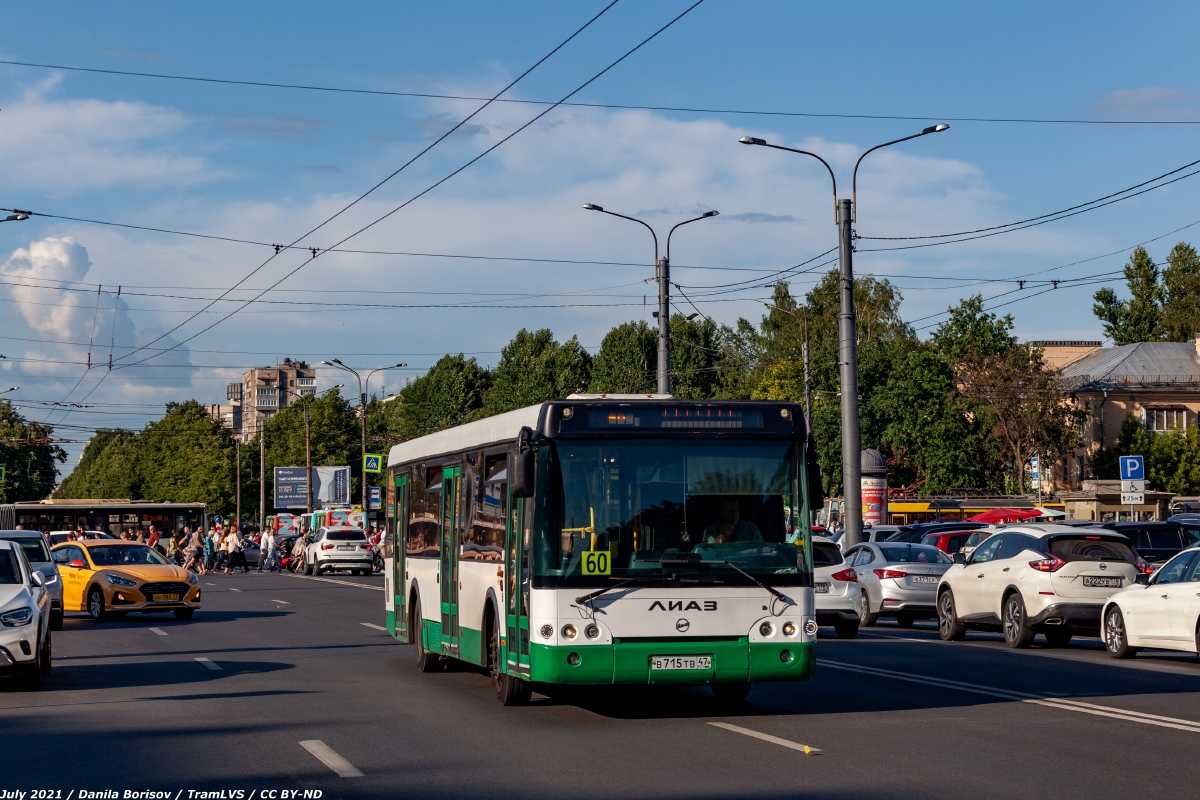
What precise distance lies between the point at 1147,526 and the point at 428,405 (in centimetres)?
9539

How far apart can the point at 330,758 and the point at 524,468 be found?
2.72m

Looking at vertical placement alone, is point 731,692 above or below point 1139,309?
below

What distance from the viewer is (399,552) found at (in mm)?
17859

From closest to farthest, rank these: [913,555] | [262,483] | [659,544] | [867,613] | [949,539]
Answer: [659,544] → [913,555] → [867,613] → [949,539] → [262,483]

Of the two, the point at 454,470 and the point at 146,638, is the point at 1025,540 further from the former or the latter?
the point at 146,638

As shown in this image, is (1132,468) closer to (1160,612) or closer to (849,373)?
(849,373)

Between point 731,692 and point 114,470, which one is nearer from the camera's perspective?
point 731,692

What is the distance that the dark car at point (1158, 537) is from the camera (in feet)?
78.0

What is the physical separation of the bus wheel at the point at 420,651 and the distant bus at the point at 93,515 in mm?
44784

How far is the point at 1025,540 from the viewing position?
20875mm

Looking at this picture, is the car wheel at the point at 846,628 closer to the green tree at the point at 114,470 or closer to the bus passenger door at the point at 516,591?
the bus passenger door at the point at 516,591

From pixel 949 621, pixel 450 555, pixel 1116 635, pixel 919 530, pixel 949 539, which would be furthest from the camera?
pixel 919 530

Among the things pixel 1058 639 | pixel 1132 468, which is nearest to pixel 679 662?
pixel 1058 639

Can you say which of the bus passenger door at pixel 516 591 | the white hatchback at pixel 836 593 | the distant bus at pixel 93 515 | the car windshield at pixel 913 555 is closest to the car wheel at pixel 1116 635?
the white hatchback at pixel 836 593
